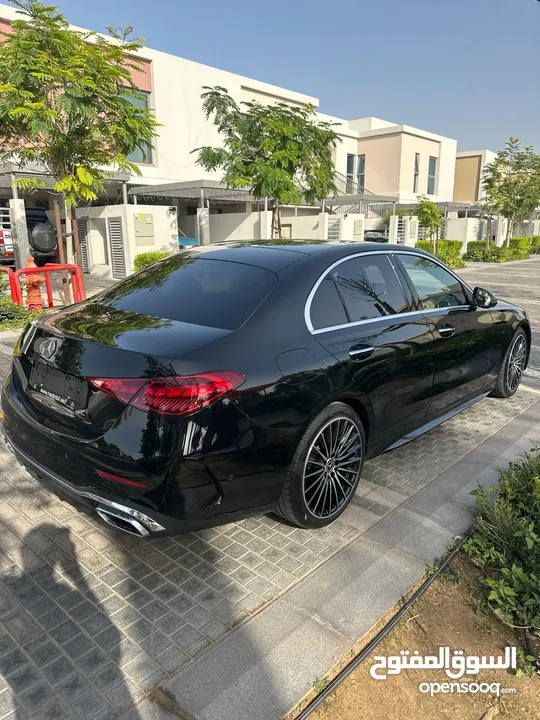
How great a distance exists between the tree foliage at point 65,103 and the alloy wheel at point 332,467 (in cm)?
720

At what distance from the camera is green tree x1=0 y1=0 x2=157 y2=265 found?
25.3ft

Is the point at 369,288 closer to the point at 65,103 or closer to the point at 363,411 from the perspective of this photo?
the point at 363,411

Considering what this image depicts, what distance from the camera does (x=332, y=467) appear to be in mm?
3033

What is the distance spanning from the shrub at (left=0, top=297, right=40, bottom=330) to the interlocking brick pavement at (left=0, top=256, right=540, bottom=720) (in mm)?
5767

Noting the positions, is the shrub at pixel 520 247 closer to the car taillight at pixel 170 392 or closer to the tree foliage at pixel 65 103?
the tree foliage at pixel 65 103

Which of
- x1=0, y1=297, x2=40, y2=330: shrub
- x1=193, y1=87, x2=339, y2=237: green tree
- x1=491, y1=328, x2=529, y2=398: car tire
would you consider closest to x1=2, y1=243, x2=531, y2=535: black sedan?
x1=491, y1=328, x2=529, y2=398: car tire

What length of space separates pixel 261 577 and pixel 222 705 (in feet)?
2.46

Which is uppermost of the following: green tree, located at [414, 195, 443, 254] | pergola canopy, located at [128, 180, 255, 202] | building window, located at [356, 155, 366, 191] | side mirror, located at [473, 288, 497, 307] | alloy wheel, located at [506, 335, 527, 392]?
building window, located at [356, 155, 366, 191]

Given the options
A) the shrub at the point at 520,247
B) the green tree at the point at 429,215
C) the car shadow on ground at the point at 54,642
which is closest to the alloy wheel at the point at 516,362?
the car shadow on ground at the point at 54,642

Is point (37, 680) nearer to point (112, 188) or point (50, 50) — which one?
point (50, 50)

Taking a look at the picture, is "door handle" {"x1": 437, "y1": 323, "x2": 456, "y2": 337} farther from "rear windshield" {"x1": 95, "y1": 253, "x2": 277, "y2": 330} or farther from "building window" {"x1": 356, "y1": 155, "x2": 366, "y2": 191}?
"building window" {"x1": 356, "y1": 155, "x2": 366, "y2": 191}

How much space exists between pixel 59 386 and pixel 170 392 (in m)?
0.70

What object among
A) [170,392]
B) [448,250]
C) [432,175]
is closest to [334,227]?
[448,250]

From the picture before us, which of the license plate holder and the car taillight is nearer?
the car taillight
